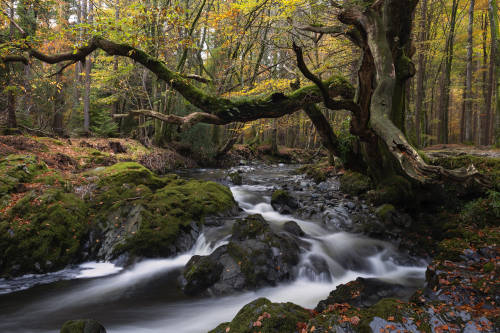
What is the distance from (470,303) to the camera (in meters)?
3.11

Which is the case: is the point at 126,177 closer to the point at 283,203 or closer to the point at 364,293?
the point at 283,203

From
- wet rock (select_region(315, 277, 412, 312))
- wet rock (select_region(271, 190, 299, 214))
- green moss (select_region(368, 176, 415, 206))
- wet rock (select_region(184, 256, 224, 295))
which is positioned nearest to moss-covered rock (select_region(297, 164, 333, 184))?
wet rock (select_region(271, 190, 299, 214))

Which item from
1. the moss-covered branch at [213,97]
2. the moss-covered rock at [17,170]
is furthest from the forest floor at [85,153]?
the moss-covered branch at [213,97]

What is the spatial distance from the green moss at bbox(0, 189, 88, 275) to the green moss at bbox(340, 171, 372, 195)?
25.3 feet

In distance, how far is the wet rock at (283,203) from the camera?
8482mm

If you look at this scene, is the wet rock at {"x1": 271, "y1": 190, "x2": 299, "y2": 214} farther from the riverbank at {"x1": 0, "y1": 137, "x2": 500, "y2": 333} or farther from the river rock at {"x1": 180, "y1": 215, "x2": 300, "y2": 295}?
the river rock at {"x1": 180, "y1": 215, "x2": 300, "y2": 295}

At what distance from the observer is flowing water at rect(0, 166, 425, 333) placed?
3.96 m

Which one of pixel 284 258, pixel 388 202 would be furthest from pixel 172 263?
pixel 388 202

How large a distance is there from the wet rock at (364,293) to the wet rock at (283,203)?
375cm

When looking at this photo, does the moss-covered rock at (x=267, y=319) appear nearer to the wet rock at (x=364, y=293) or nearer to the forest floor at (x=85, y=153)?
the wet rock at (x=364, y=293)

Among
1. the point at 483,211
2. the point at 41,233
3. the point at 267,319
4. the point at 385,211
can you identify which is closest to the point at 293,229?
the point at 385,211

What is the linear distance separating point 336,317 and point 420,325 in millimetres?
740

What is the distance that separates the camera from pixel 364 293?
4113mm

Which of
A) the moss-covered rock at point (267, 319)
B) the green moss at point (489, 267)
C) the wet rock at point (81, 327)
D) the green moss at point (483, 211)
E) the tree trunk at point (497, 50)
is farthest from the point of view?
the tree trunk at point (497, 50)
